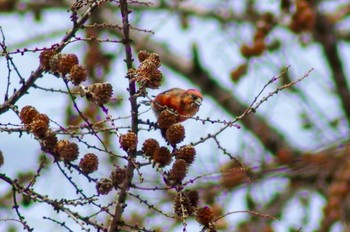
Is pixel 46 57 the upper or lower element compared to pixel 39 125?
upper

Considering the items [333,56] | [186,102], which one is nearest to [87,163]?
[186,102]

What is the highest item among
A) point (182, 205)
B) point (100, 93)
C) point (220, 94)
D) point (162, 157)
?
point (220, 94)

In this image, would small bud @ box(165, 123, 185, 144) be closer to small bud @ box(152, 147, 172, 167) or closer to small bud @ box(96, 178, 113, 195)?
small bud @ box(152, 147, 172, 167)

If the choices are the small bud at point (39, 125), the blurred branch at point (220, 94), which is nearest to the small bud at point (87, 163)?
the small bud at point (39, 125)

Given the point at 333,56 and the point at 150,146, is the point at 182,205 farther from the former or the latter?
the point at 333,56

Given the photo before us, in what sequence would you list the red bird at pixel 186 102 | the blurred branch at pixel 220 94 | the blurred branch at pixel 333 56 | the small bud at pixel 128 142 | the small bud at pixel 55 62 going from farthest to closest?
the blurred branch at pixel 220 94, the blurred branch at pixel 333 56, the red bird at pixel 186 102, the small bud at pixel 55 62, the small bud at pixel 128 142

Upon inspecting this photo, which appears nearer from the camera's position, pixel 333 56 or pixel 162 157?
pixel 162 157

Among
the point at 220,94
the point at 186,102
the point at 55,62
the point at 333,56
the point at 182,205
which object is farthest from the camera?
the point at 220,94

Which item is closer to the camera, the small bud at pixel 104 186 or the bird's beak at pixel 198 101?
the small bud at pixel 104 186

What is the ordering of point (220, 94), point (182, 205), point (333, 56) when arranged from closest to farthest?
1. point (182, 205)
2. point (333, 56)
3. point (220, 94)

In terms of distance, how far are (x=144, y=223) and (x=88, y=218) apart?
116 inches

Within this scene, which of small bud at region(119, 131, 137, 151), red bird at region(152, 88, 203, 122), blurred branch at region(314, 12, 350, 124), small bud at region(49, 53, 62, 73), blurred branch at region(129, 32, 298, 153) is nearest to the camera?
small bud at region(119, 131, 137, 151)

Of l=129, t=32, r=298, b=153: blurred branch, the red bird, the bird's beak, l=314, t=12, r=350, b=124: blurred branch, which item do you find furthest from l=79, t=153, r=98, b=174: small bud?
l=129, t=32, r=298, b=153: blurred branch

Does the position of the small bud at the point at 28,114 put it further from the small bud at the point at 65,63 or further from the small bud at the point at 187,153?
the small bud at the point at 187,153
